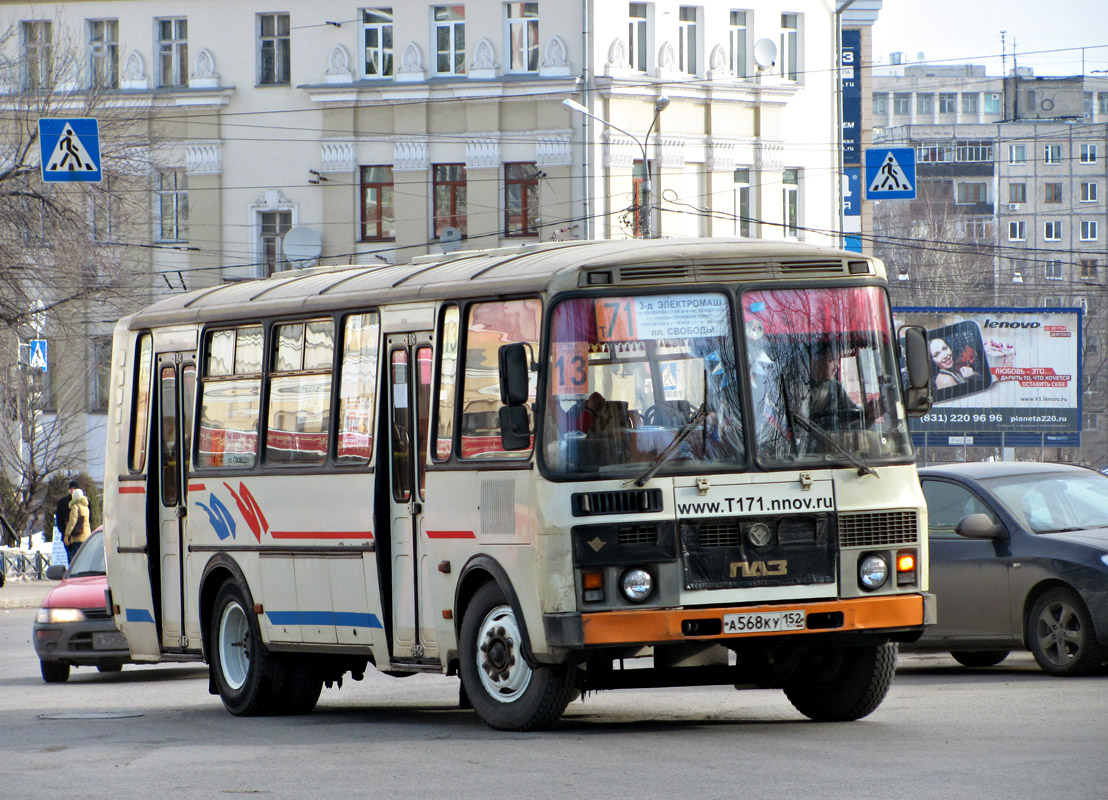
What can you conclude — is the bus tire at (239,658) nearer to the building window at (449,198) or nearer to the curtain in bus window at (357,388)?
the curtain in bus window at (357,388)

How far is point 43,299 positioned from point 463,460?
82.6 ft

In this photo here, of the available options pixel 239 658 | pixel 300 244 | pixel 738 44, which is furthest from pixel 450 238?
pixel 239 658

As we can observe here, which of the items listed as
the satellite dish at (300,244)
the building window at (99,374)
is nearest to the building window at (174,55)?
the satellite dish at (300,244)

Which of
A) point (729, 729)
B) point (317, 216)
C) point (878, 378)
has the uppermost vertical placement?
point (317, 216)

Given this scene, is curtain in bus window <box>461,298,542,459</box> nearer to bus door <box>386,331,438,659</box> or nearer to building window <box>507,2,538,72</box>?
bus door <box>386,331,438,659</box>

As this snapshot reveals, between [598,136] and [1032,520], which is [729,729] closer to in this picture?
[1032,520]

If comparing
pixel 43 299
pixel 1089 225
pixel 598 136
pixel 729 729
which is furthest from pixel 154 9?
pixel 1089 225

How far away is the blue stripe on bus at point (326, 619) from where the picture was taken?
1206cm

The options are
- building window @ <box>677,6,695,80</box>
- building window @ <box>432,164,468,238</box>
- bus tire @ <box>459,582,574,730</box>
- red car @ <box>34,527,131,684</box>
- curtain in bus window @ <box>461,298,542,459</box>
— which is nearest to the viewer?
bus tire @ <box>459,582,574,730</box>

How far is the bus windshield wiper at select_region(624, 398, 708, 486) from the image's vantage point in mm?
10148

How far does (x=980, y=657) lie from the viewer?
1552 cm

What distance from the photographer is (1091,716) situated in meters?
11.1

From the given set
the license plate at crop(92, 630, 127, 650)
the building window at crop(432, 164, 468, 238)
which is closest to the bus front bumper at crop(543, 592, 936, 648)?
the license plate at crop(92, 630, 127, 650)

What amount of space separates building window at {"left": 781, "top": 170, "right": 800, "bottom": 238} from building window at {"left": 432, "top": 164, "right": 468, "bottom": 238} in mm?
8854
